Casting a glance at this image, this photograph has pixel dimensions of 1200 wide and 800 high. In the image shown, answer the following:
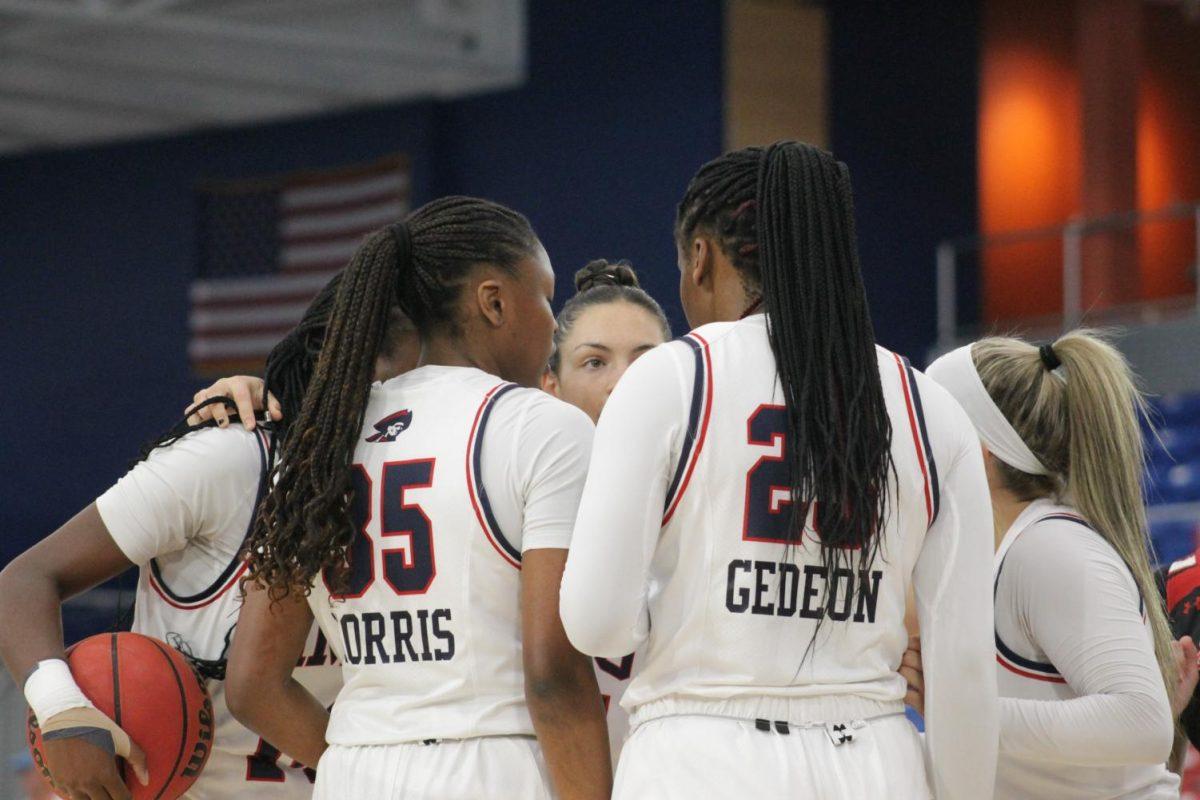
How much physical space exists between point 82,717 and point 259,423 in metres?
0.61

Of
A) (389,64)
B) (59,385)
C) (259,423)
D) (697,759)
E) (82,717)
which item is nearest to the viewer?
(697,759)

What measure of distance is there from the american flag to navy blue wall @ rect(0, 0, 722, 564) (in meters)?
0.18

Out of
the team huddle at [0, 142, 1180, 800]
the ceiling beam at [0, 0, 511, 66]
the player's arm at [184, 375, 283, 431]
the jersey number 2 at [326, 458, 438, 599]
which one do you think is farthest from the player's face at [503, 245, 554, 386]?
the ceiling beam at [0, 0, 511, 66]

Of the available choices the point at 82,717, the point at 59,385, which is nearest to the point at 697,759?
the point at 82,717

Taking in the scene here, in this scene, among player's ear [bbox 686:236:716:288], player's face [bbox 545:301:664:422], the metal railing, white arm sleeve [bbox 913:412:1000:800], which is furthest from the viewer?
the metal railing

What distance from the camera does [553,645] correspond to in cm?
235

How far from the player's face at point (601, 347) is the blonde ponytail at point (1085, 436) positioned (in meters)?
0.87

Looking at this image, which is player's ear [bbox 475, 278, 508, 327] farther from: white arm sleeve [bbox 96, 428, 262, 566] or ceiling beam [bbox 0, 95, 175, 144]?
ceiling beam [bbox 0, 95, 175, 144]

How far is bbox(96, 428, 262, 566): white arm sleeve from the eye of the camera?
2.80 meters

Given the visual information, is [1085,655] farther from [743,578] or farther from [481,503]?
[481,503]

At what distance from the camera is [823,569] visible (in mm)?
2246

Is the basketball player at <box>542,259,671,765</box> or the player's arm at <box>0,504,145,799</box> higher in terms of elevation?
the basketball player at <box>542,259,671,765</box>

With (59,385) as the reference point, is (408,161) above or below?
above

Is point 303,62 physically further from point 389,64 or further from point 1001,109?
point 1001,109
